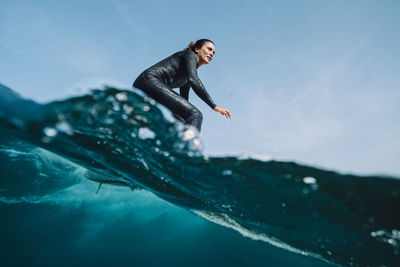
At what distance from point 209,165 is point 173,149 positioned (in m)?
1.17

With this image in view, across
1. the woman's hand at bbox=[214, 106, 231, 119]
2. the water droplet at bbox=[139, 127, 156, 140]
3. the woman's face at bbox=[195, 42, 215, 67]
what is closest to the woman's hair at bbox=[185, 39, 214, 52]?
the woman's face at bbox=[195, 42, 215, 67]

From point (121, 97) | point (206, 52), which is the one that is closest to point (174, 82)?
point (206, 52)

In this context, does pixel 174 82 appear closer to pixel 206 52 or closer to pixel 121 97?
pixel 206 52

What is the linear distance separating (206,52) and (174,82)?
95 cm

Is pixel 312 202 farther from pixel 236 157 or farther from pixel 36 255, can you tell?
pixel 36 255

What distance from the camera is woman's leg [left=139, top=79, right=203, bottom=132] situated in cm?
351

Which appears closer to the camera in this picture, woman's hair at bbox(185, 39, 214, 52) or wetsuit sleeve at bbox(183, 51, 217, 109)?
wetsuit sleeve at bbox(183, 51, 217, 109)

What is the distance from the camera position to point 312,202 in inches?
251

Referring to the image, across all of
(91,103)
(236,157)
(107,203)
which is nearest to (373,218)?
(236,157)

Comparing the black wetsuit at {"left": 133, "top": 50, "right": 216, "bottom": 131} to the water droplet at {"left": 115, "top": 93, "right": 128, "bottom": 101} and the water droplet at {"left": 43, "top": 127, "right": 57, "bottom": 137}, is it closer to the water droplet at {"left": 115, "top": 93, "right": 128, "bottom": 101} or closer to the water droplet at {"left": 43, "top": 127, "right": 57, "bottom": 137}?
the water droplet at {"left": 115, "top": 93, "right": 128, "bottom": 101}

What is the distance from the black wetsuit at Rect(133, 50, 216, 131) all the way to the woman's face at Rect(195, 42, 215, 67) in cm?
47

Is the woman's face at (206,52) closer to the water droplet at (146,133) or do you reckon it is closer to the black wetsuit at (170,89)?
the black wetsuit at (170,89)

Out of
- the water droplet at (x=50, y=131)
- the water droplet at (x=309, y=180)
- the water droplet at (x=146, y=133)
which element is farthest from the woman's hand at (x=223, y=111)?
the water droplet at (x=50, y=131)

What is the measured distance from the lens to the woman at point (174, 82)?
349 cm
